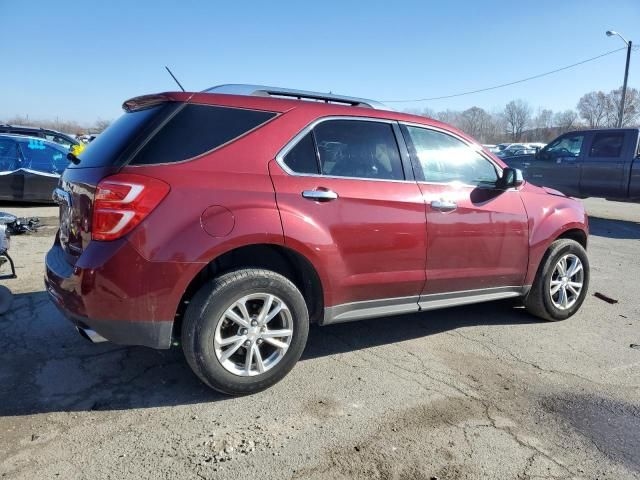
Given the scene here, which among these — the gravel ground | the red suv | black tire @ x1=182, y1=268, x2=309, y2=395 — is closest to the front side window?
the gravel ground

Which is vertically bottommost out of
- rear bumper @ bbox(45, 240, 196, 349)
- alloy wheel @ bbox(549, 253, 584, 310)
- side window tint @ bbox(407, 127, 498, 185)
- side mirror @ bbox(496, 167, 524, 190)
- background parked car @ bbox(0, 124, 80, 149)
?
alloy wheel @ bbox(549, 253, 584, 310)

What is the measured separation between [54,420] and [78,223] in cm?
113

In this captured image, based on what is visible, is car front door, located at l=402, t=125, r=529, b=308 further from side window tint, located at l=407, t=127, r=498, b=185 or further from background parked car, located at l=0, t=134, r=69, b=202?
background parked car, located at l=0, t=134, r=69, b=202

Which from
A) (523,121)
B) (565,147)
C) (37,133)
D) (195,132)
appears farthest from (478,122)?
(195,132)

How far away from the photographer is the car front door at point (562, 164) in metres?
12.3

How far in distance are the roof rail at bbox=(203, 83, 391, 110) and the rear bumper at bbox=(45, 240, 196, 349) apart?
1.21 metres

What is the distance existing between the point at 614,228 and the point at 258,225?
416 inches

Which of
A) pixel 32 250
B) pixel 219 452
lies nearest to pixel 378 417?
pixel 219 452

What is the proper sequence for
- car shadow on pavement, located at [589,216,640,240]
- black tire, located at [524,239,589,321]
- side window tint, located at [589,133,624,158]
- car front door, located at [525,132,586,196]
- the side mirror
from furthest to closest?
car front door, located at [525,132,586,196] < side window tint, located at [589,133,624,158] < car shadow on pavement, located at [589,216,640,240] < black tire, located at [524,239,589,321] < the side mirror

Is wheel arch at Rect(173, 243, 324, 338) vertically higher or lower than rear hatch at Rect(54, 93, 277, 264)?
lower

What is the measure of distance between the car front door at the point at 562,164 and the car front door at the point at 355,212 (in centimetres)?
1025

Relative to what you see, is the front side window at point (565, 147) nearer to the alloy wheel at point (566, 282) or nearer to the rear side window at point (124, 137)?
the alloy wheel at point (566, 282)

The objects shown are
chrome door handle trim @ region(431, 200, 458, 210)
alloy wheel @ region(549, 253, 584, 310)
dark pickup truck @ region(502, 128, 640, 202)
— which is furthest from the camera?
dark pickup truck @ region(502, 128, 640, 202)

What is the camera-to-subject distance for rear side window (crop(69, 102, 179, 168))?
2.95m
